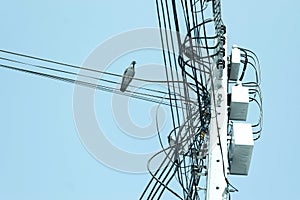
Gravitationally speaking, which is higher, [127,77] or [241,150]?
[127,77]

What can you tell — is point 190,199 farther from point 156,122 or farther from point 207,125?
point 156,122

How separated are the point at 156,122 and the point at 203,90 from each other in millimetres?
700

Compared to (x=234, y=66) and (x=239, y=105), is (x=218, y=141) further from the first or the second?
(x=234, y=66)

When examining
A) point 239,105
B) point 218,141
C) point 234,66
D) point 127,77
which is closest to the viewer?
point 218,141

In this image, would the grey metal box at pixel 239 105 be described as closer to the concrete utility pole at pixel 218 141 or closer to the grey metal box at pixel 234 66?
the concrete utility pole at pixel 218 141

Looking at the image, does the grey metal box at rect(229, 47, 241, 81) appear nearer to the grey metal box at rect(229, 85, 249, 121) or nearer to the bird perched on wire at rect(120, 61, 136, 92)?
the grey metal box at rect(229, 85, 249, 121)

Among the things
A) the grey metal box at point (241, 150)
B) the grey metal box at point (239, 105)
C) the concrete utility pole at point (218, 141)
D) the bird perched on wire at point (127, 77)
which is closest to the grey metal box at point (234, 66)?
the concrete utility pole at point (218, 141)

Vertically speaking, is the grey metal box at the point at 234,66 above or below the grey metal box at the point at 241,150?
above

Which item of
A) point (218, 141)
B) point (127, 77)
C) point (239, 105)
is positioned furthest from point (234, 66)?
point (127, 77)

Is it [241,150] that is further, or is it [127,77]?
[127,77]

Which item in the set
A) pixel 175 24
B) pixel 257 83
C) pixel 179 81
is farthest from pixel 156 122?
pixel 175 24

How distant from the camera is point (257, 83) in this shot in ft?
14.2

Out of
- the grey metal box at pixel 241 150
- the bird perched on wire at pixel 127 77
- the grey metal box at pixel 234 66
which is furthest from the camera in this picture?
the bird perched on wire at pixel 127 77

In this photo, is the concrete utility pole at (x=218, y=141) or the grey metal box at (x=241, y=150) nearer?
the concrete utility pole at (x=218, y=141)
